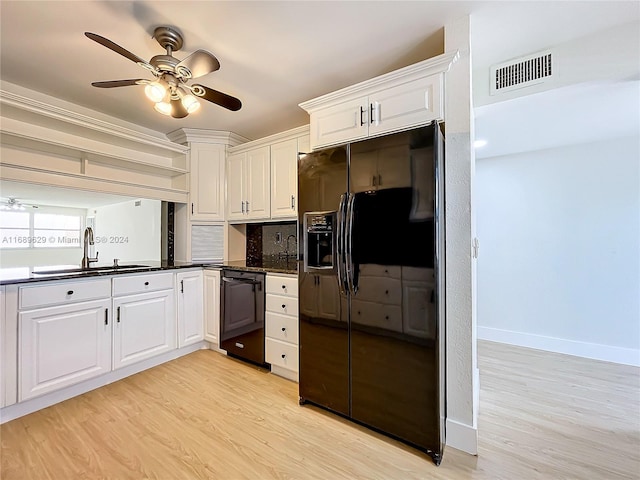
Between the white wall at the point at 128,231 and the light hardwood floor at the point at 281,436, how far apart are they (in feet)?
4.46

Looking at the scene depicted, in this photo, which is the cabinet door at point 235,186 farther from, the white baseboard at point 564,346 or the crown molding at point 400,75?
the white baseboard at point 564,346

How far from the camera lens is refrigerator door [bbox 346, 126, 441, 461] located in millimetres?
1554

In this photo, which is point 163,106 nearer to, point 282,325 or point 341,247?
point 341,247

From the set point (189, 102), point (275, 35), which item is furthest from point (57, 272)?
point (275, 35)

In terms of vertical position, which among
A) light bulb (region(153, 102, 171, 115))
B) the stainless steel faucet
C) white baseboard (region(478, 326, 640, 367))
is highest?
light bulb (region(153, 102, 171, 115))

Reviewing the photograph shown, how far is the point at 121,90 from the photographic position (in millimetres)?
2465

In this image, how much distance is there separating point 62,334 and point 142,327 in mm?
564

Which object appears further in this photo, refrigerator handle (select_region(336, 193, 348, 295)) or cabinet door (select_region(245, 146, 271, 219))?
cabinet door (select_region(245, 146, 271, 219))

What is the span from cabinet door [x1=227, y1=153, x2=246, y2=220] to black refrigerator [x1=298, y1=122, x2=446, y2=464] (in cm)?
147

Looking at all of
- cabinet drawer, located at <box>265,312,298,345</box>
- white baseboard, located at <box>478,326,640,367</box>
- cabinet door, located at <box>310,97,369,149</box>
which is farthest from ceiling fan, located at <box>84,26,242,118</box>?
white baseboard, located at <box>478,326,640,367</box>

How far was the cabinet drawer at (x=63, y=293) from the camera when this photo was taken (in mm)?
1904

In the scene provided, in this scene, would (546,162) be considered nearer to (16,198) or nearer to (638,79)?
(638,79)

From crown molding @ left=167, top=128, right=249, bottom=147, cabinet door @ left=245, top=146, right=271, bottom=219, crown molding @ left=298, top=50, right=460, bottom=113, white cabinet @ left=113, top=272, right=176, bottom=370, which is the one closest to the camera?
crown molding @ left=298, top=50, right=460, bottom=113

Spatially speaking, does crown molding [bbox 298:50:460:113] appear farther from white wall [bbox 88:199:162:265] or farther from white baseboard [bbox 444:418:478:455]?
white wall [bbox 88:199:162:265]
